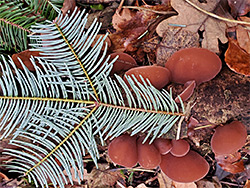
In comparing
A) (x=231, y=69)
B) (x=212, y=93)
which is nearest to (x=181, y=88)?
(x=212, y=93)

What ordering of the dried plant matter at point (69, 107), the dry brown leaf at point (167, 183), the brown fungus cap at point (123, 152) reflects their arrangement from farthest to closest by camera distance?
the dry brown leaf at point (167, 183) → the brown fungus cap at point (123, 152) → the dried plant matter at point (69, 107)

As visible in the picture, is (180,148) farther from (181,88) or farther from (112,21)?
(112,21)

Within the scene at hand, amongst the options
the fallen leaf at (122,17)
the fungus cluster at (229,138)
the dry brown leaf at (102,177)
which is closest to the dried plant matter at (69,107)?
the fungus cluster at (229,138)

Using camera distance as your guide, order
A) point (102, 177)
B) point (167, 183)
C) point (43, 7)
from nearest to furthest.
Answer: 1. point (43, 7)
2. point (167, 183)
3. point (102, 177)

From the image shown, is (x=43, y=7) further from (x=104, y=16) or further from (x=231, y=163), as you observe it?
(x=231, y=163)

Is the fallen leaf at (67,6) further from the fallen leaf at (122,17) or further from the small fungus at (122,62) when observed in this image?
the small fungus at (122,62)

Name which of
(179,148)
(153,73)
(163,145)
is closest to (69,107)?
(153,73)

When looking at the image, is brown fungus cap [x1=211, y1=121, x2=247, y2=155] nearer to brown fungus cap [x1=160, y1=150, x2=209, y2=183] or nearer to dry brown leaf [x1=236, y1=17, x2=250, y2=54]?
brown fungus cap [x1=160, y1=150, x2=209, y2=183]
